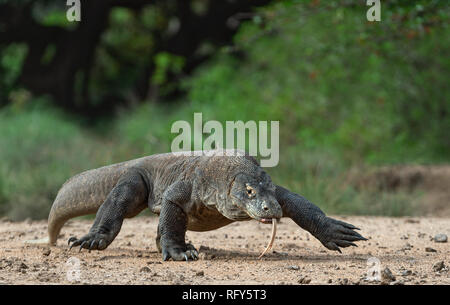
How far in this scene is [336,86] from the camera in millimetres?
13977

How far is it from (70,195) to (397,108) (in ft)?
29.5

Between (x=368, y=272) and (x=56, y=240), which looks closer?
(x=368, y=272)

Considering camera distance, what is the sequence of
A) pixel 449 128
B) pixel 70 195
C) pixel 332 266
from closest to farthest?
pixel 332 266, pixel 70 195, pixel 449 128

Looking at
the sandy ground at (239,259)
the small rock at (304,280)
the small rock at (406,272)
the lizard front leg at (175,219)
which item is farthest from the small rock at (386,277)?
the lizard front leg at (175,219)

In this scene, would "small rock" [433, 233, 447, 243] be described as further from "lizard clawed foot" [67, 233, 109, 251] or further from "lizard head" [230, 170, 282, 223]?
"lizard clawed foot" [67, 233, 109, 251]

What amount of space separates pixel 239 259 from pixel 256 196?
0.75m

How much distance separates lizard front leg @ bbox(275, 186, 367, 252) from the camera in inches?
188

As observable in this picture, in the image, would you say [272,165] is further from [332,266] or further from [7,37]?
[7,37]

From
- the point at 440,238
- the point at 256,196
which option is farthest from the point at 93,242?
the point at 440,238

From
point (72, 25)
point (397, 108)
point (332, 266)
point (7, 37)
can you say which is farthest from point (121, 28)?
point (332, 266)

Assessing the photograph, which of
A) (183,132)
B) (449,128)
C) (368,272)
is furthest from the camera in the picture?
(449,128)

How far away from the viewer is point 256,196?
170 inches

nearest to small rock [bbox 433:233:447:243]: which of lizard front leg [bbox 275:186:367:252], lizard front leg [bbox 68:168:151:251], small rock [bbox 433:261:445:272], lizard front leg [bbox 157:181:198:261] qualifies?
lizard front leg [bbox 275:186:367:252]

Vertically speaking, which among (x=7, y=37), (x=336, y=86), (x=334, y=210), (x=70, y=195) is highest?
(x=7, y=37)
